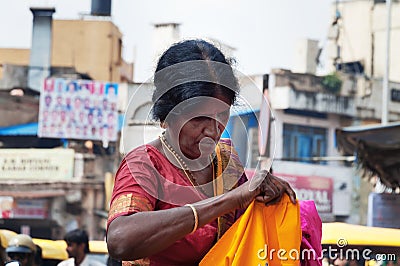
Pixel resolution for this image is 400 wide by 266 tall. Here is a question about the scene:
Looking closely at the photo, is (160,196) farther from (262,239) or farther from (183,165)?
(262,239)

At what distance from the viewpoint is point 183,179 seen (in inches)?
97.7

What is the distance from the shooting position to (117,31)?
32.6 m

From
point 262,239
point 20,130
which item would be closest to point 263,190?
point 262,239

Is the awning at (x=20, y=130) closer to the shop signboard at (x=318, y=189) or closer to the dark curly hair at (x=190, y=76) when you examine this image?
the shop signboard at (x=318, y=189)

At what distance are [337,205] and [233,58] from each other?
88.3 ft

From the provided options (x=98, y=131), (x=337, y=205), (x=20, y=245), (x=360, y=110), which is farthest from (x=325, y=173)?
(x=20, y=245)

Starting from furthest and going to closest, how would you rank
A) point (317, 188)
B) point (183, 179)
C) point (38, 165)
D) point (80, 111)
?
point (317, 188), point (80, 111), point (38, 165), point (183, 179)

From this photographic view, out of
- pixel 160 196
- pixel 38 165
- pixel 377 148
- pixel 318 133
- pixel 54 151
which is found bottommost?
pixel 38 165

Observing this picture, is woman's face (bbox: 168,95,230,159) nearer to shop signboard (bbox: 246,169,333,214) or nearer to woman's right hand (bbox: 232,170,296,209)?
woman's right hand (bbox: 232,170,296,209)

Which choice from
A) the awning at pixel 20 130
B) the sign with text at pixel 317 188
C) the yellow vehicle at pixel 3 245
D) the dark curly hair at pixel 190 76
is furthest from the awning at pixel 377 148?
the awning at pixel 20 130

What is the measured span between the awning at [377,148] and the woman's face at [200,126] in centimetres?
593

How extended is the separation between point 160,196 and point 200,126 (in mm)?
225

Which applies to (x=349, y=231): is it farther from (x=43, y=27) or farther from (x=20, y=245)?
(x=43, y=27)

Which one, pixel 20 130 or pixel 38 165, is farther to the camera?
pixel 20 130
